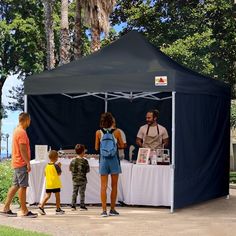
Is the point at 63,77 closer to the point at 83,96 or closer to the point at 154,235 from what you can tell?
the point at 83,96

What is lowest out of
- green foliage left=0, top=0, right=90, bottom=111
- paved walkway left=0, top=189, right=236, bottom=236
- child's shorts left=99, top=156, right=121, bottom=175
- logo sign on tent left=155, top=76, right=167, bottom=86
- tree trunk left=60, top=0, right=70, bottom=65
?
paved walkway left=0, top=189, right=236, bottom=236

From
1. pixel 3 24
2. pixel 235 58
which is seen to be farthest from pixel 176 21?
pixel 3 24

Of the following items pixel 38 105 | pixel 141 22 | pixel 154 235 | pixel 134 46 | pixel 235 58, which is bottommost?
pixel 154 235

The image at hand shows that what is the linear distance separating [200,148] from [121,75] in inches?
91.4

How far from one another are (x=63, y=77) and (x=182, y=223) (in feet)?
11.5

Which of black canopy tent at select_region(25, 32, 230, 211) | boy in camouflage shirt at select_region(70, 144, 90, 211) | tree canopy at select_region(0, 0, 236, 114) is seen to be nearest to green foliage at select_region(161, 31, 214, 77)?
tree canopy at select_region(0, 0, 236, 114)

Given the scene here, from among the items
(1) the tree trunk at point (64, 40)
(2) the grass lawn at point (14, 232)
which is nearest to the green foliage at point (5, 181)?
(2) the grass lawn at point (14, 232)

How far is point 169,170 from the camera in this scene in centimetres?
1095

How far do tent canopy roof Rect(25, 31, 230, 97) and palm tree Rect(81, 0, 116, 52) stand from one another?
13202 millimetres

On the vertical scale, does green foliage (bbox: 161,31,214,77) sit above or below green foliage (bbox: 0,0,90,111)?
below

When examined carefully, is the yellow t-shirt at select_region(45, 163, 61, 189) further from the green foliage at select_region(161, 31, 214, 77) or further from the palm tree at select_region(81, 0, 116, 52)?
the green foliage at select_region(161, 31, 214, 77)

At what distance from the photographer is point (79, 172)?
424 inches

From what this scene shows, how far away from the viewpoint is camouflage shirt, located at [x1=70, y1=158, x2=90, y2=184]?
1074cm

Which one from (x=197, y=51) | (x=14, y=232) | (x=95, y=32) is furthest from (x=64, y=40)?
(x=14, y=232)
